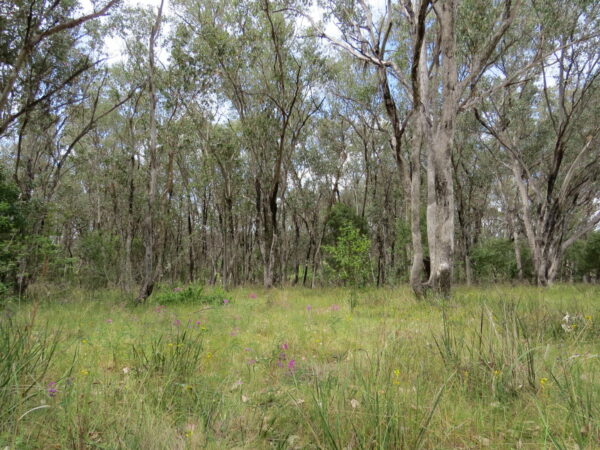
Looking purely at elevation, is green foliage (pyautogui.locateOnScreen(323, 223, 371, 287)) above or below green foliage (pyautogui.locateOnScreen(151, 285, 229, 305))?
above

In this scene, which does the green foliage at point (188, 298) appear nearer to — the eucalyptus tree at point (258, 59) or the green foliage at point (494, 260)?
the eucalyptus tree at point (258, 59)

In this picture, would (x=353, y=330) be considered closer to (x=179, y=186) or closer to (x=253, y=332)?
(x=253, y=332)

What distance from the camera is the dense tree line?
28.6ft

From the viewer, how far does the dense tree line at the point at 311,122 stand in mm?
8711

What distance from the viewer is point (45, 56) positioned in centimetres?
1198

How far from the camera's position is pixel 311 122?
2189cm

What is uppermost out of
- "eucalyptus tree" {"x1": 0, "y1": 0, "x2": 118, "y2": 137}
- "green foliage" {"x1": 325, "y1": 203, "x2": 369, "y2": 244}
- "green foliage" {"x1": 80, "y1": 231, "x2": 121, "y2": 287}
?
"eucalyptus tree" {"x1": 0, "y1": 0, "x2": 118, "y2": 137}

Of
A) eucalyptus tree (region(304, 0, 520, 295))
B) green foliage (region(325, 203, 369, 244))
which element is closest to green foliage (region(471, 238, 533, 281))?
green foliage (region(325, 203, 369, 244))

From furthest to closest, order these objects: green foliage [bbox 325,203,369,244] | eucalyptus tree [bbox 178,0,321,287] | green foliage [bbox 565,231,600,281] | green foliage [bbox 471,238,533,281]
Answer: green foliage [bbox 565,231,600,281], green foliage [bbox 325,203,369,244], green foliage [bbox 471,238,533,281], eucalyptus tree [bbox 178,0,321,287]

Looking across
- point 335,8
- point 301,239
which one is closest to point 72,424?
point 335,8

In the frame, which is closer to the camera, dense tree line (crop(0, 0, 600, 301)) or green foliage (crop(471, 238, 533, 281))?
→ dense tree line (crop(0, 0, 600, 301))

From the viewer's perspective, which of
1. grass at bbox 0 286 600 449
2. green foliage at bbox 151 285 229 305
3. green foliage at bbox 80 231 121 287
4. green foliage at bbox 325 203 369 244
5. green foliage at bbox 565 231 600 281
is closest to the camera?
grass at bbox 0 286 600 449

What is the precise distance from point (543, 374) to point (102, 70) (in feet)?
63.1

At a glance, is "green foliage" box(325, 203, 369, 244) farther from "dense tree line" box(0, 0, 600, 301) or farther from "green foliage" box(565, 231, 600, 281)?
"green foliage" box(565, 231, 600, 281)
